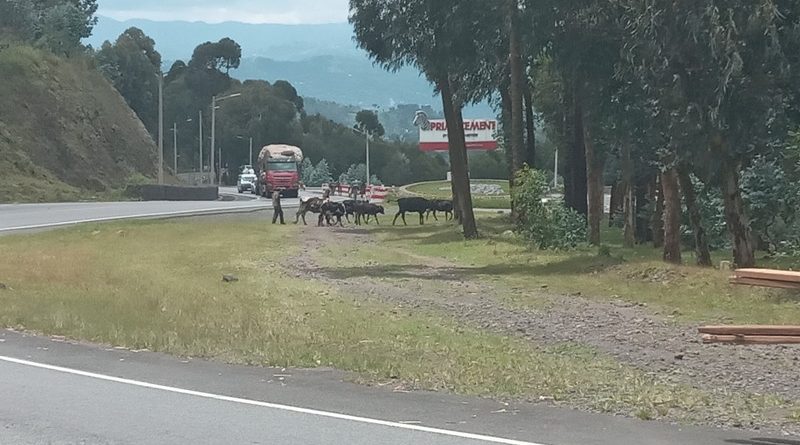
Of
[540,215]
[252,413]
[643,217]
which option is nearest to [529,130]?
[643,217]

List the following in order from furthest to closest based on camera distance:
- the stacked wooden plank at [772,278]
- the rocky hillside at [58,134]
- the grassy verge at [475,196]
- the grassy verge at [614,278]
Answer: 1. the grassy verge at [475,196]
2. the rocky hillside at [58,134]
3. the grassy verge at [614,278]
4. the stacked wooden plank at [772,278]

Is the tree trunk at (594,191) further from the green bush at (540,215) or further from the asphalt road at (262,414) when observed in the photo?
the asphalt road at (262,414)

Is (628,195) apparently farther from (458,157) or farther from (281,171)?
(281,171)

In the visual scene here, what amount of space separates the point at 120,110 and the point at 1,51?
46.8ft

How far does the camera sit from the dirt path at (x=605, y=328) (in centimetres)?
1297

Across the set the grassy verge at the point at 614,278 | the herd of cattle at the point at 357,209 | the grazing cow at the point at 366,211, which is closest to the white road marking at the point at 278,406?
the grassy verge at the point at 614,278

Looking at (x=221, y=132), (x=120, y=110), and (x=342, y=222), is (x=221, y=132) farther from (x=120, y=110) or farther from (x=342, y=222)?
(x=342, y=222)

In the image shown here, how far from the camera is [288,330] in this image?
645 inches

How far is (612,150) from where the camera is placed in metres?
41.4

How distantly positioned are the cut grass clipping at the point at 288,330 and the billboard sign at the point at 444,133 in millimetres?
77500

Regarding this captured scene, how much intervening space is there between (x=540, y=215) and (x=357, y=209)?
19.1 m

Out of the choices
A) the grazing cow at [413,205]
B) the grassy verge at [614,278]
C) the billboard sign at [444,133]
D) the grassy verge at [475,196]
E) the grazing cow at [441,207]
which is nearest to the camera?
the grassy verge at [614,278]

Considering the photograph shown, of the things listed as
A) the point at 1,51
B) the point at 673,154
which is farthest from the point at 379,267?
the point at 1,51

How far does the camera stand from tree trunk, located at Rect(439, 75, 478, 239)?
40438mm
